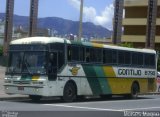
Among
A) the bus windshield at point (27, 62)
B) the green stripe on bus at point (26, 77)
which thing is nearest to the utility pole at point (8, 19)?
the bus windshield at point (27, 62)

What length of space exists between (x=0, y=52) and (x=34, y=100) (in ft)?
188

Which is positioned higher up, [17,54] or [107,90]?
[17,54]

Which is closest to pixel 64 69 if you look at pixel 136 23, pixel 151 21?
pixel 151 21

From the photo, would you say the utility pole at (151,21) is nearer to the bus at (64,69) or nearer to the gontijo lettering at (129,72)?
the gontijo lettering at (129,72)

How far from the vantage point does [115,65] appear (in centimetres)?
2928

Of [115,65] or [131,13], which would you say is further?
[131,13]

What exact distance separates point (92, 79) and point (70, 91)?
206 centimetres

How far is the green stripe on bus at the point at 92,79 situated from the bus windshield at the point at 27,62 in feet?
10.0

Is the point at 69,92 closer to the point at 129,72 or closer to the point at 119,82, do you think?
the point at 119,82

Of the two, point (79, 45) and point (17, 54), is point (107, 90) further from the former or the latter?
point (17, 54)

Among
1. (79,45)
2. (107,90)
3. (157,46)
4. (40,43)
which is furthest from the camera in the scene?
(157,46)

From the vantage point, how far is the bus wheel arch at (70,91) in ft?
83.2

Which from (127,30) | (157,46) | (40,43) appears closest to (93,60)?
(40,43)

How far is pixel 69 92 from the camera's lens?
2562cm
